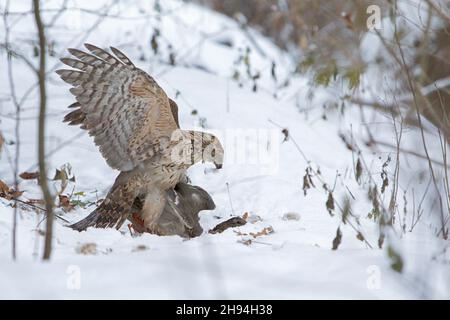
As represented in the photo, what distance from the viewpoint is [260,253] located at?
3.66 metres

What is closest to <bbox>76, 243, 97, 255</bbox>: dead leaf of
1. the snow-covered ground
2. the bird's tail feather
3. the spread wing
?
the snow-covered ground

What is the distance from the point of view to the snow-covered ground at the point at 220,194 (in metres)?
3.11

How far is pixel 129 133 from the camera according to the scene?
205 inches

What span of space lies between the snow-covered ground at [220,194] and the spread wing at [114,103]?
26 cm

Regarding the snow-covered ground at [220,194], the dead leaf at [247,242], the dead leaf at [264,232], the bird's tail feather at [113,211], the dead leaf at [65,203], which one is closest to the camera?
the snow-covered ground at [220,194]

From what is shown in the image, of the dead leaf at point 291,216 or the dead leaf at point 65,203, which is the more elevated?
the dead leaf at point 65,203

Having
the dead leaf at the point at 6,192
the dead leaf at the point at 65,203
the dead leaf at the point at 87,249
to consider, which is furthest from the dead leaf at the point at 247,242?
the dead leaf at the point at 6,192

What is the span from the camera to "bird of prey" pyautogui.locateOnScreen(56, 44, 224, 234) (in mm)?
5074

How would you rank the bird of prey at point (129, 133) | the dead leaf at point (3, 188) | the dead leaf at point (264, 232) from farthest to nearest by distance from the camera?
the dead leaf at point (3, 188) < the bird of prey at point (129, 133) < the dead leaf at point (264, 232)

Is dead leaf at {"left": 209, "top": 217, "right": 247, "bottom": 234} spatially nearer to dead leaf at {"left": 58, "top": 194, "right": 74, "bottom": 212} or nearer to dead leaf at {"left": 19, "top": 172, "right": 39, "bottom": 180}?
dead leaf at {"left": 58, "top": 194, "right": 74, "bottom": 212}

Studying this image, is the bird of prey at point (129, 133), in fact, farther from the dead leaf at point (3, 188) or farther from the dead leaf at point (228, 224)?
the dead leaf at point (3, 188)

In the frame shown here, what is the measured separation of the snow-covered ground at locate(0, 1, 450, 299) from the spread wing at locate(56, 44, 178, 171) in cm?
26

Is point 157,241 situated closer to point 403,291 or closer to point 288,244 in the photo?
point 288,244
